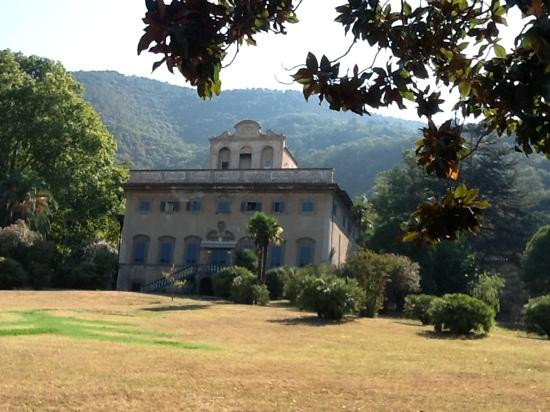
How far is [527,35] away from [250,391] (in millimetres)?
8357

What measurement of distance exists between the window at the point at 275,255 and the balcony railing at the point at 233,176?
14.2 ft

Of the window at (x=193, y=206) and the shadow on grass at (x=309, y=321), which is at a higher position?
the window at (x=193, y=206)

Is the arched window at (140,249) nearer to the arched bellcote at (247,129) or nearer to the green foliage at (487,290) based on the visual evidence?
the arched bellcote at (247,129)

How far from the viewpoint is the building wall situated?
138ft

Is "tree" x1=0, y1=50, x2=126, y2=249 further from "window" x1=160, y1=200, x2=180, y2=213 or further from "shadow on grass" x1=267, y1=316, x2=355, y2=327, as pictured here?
"shadow on grass" x1=267, y1=316, x2=355, y2=327

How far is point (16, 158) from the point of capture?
4659 cm

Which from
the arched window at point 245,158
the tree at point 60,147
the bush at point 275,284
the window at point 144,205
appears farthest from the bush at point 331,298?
the arched window at point 245,158

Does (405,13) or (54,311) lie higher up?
(405,13)

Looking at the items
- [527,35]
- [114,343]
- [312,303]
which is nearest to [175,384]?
[114,343]

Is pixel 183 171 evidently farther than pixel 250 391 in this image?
Yes

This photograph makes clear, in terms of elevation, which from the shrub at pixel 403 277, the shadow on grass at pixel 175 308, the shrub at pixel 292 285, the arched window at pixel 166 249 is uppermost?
the arched window at pixel 166 249

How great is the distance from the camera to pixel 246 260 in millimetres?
40219

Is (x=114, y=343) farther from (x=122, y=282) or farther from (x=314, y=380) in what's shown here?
(x=122, y=282)

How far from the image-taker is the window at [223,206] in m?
43.9
